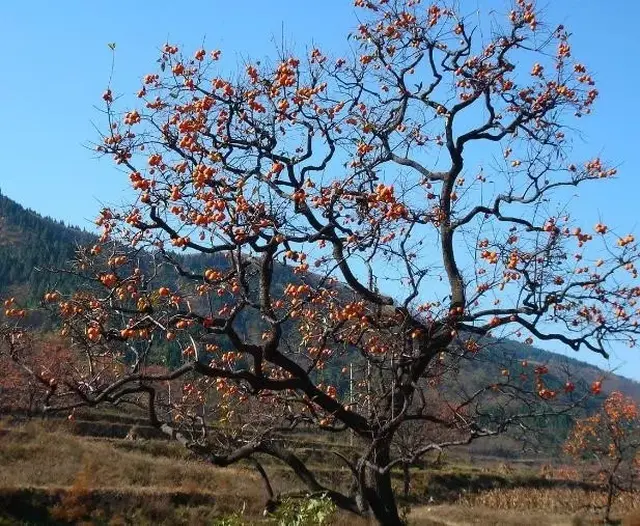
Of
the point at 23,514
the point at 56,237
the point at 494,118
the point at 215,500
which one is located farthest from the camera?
the point at 56,237

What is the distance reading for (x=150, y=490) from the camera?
2202cm

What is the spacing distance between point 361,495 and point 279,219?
3.03 meters

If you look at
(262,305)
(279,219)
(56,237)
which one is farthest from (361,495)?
(56,237)

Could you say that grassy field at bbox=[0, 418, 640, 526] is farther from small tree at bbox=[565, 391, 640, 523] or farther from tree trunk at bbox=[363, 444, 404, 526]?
tree trunk at bbox=[363, 444, 404, 526]

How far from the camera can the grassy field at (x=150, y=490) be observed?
63.6 ft

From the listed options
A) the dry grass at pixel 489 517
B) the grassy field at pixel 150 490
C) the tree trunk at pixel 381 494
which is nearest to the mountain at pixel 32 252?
the grassy field at pixel 150 490

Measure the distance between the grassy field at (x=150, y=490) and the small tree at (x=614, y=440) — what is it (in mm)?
1053

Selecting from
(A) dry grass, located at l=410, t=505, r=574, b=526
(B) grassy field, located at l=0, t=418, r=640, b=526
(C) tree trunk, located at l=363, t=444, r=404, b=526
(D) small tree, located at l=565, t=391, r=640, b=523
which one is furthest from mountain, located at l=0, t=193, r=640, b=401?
(C) tree trunk, located at l=363, t=444, r=404, b=526

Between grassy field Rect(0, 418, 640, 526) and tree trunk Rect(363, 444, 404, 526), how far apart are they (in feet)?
22.5

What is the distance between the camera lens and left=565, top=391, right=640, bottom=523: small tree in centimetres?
2434

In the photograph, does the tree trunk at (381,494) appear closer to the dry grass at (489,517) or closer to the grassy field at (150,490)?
the grassy field at (150,490)

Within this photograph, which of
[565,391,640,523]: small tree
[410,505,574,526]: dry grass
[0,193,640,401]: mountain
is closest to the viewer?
[410,505,574,526]: dry grass

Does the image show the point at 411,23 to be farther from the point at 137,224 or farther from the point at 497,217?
the point at 137,224

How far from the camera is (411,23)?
916 centimetres
